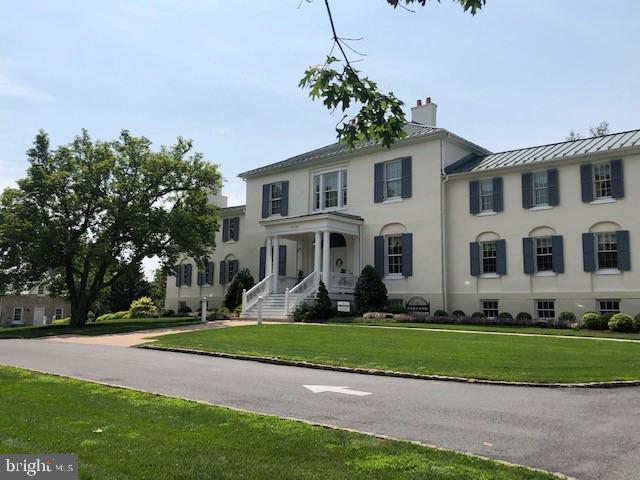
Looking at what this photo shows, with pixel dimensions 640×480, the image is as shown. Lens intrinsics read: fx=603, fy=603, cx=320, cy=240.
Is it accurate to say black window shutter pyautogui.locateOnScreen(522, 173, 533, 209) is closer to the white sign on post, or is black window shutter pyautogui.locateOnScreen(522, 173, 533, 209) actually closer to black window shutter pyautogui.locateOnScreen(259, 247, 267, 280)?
the white sign on post

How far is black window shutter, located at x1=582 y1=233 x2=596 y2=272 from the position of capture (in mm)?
23562

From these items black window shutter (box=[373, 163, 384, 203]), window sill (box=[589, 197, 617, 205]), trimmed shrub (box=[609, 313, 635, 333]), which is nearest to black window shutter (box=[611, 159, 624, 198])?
window sill (box=[589, 197, 617, 205])

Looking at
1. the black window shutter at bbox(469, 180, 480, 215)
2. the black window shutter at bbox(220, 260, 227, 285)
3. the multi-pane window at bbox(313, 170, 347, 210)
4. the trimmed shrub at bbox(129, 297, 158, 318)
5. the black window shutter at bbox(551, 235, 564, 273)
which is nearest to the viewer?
the black window shutter at bbox(551, 235, 564, 273)

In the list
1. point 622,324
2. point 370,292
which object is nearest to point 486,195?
point 370,292

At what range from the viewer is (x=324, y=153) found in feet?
109

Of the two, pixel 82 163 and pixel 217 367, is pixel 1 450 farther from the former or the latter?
pixel 82 163

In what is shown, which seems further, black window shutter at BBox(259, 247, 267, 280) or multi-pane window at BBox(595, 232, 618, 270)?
black window shutter at BBox(259, 247, 267, 280)

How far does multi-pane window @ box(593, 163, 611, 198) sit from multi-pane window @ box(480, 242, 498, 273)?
4.73m

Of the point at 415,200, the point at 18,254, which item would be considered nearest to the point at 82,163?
the point at 18,254

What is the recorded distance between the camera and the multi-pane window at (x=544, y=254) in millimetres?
24934

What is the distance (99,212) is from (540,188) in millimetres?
21437

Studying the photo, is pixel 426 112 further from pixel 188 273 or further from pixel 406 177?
pixel 188 273

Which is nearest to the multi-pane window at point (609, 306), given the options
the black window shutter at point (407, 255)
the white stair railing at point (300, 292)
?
the black window shutter at point (407, 255)

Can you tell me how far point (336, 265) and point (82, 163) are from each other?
46.7 feet
